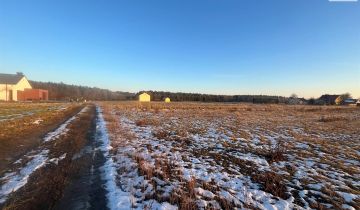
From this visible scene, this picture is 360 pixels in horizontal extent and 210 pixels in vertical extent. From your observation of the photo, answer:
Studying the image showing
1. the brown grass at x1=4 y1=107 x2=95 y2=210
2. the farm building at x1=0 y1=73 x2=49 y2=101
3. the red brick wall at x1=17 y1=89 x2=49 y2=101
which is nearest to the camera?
the brown grass at x1=4 y1=107 x2=95 y2=210

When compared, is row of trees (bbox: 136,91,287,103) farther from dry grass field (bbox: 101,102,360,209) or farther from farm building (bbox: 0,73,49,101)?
dry grass field (bbox: 101,102,360,209)

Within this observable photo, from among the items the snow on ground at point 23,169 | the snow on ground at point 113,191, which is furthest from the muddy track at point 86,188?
the snow on ground at point 23,169

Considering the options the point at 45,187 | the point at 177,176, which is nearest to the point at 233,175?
the point at 177,176

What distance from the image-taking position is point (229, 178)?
7.12 m

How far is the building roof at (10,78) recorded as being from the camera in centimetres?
7716

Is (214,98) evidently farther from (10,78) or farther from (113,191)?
(113,191)

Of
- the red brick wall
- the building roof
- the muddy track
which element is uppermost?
the building roof

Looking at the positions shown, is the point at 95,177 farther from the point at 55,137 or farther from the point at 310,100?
the point at 310,100

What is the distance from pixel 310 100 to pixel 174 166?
152m

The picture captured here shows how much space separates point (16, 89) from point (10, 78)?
3.98 metres

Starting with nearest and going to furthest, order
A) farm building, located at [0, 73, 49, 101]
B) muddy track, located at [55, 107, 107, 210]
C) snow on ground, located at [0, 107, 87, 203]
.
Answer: muddy track, located at [55, 107, 107, 210] < snow on ground, located at [0, 107, 87, 203] < farm building, located at [0, 73, 49, 101]

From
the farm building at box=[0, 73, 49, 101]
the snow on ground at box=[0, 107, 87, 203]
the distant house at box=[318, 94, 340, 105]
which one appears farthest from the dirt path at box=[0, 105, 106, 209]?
the distant house at box=[318, 94, 340, 105]

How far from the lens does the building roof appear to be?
77.2 m

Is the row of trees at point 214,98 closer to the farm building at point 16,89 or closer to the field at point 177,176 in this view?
the farm building at point 16,89
